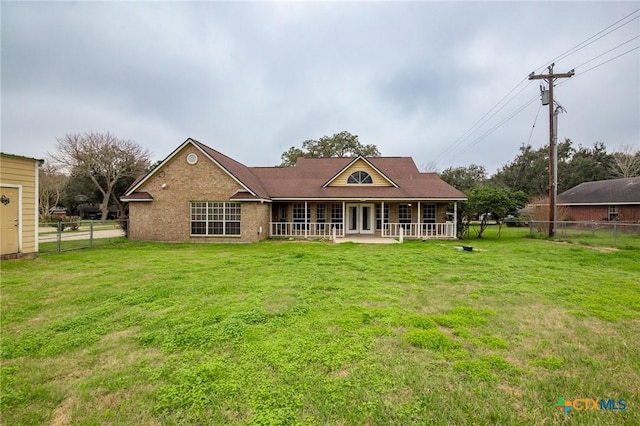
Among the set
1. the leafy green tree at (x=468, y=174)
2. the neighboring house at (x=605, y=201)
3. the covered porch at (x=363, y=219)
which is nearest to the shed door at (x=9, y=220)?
the covered porch at (x=363, y=219)

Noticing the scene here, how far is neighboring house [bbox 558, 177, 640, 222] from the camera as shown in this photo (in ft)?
80.5

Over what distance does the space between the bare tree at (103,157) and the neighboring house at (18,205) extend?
3285 centimetres

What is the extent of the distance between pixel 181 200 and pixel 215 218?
2.25 metres

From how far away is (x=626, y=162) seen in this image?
38000 millimetres

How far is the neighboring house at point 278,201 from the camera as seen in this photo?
16.3 m

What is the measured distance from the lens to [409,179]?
21.1m

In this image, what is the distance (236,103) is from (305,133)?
11824mm

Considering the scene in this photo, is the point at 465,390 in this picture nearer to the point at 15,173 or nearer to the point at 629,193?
the point at 15,173

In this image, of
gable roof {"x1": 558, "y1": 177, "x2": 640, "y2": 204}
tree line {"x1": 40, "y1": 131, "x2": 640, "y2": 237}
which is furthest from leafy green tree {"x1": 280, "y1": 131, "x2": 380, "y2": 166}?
gable roof {"x1": 558, "y1": 177, "x2": 640, "y2": 204}

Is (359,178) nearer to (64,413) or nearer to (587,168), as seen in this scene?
(64,413)

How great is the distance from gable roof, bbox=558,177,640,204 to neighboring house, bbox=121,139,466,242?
18.2m

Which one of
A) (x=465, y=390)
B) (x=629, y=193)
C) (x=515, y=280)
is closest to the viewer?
(x=465, y=390)

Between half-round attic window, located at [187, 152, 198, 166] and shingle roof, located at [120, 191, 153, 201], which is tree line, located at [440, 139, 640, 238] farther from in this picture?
shingle roof, located at [120, 191, 153, 201]

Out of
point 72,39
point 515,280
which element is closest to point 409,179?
point 515,280
